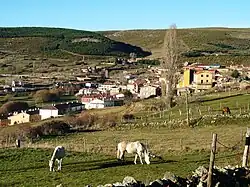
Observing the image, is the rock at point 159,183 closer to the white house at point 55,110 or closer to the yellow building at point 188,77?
the white house at point 55,110

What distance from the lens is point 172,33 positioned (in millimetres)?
67250

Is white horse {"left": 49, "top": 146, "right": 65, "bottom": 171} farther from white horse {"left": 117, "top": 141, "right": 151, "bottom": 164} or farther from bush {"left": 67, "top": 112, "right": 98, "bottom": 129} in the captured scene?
bush {"left": 67, "top": 112, "right": 98, "bottom": 129}

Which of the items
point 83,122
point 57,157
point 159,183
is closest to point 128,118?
point 83,122

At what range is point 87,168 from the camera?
21766mm

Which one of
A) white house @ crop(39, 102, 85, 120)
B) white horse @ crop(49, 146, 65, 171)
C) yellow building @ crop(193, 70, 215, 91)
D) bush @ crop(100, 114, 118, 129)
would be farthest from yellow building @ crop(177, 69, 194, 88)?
white horse @ crop(49, 146, 65, 171)

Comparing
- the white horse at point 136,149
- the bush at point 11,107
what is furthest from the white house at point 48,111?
the white horse at point 136,149

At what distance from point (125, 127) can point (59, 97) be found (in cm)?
8086

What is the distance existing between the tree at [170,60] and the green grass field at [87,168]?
35318mm

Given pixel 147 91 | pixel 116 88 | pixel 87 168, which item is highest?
pixel 87 168

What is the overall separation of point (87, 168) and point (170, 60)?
43370mm

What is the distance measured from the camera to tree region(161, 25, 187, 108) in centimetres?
6141

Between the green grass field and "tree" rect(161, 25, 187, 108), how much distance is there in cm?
3532

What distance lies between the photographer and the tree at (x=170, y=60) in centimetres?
6141

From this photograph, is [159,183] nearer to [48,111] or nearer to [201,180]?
[201,180]
